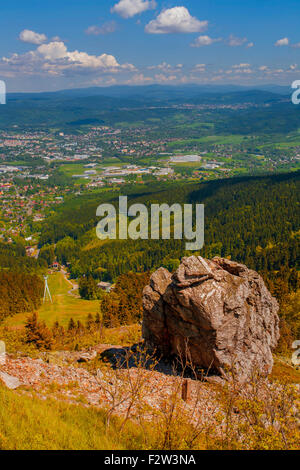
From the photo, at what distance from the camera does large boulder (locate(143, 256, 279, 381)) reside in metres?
19.1

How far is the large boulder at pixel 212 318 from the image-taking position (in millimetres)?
19125

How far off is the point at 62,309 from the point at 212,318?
54980 mm

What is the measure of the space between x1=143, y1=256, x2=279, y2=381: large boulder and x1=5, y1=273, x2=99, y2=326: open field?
121ft

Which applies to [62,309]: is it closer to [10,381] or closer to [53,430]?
[10,381]

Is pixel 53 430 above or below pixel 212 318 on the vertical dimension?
below

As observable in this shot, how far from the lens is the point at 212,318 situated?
18.7 m

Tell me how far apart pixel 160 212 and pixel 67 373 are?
13253cm

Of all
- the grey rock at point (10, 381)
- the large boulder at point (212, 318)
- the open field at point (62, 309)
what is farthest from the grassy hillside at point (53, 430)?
the open field at point (62, 309)

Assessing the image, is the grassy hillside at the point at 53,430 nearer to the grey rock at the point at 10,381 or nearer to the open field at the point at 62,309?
the grey rock at the point at 10,381

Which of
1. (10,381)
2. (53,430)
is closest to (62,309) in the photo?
(10,381)

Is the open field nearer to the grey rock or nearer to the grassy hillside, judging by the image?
the grey rock

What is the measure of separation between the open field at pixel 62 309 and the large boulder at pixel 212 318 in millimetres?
36941
